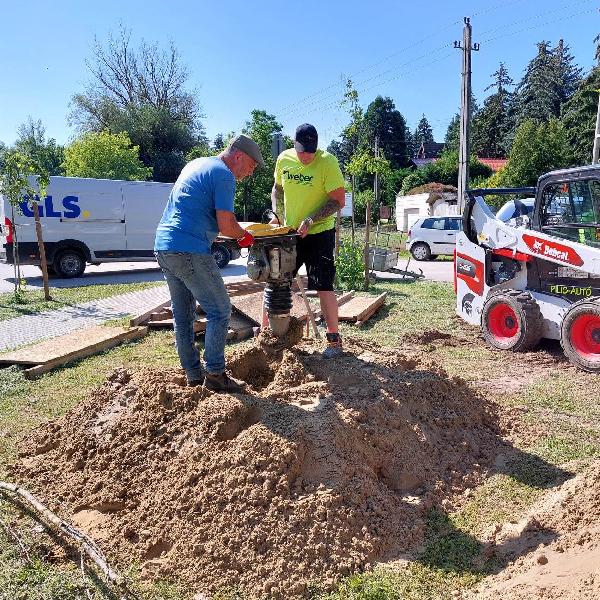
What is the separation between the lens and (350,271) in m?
12.1

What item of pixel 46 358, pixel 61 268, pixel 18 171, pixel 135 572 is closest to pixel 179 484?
pixel 135 572

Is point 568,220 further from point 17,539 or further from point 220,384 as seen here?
point 17,539

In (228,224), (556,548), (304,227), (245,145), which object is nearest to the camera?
(556,548)

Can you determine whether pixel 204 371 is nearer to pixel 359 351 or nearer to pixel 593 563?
pixel 359 351

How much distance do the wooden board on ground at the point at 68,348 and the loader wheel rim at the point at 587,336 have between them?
552cm

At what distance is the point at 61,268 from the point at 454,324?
10.4 meters

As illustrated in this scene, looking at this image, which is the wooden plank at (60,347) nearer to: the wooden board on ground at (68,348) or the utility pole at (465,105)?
the wooden board on ground at (68,348)

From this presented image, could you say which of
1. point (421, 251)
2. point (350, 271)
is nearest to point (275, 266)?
point (350, 271)

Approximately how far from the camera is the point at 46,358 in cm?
660

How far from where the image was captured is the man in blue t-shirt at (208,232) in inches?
151

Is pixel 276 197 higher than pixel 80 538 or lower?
higher

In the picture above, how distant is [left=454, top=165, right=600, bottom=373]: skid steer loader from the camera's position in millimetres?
6289

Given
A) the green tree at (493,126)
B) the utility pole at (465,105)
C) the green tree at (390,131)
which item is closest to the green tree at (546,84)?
the green tree at (493,126)

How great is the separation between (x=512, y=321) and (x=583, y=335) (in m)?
0.96
